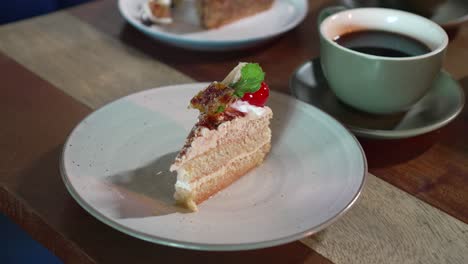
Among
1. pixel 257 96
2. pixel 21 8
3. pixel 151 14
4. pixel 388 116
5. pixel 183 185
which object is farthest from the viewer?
pixel 21 8

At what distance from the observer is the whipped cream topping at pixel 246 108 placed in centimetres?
85

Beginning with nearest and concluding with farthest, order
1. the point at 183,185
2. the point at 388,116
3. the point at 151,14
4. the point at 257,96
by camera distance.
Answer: the point at 183,185, the point at 257,96, the point at 388,116, the point at 151,14

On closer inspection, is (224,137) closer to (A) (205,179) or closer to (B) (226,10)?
(A) (205,179)

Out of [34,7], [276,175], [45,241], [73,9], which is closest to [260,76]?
[276,175]

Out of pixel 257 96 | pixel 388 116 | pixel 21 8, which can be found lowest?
pixel 21 8

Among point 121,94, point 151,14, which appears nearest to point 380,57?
point 121,94

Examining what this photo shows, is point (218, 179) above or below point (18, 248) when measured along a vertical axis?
above

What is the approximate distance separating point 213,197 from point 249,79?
18 centimetres

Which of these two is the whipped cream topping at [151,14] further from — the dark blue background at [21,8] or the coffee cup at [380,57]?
the dark blue background at [21,8]

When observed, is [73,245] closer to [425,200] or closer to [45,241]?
[45,241]

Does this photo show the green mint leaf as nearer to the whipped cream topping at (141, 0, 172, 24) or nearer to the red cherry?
the red cherry

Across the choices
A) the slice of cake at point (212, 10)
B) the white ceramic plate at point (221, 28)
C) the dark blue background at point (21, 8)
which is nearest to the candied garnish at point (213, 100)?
the white ceramic plate at point (221, 28)

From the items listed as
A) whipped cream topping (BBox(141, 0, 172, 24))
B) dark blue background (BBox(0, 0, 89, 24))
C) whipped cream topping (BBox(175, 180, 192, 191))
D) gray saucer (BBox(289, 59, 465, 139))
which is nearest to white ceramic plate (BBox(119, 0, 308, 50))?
whipped cream topping (BBox(141, 0, 172, 24))

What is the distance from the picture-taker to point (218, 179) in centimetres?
82
